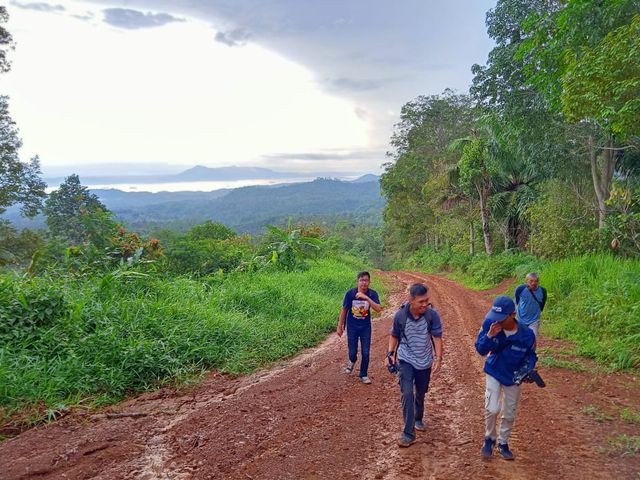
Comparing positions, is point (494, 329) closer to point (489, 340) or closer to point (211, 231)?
point (489, 340)

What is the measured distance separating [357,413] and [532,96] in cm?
1092

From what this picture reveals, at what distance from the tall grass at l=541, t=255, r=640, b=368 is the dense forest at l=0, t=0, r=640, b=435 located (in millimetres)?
39

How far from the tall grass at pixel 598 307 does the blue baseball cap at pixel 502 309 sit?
13.7 feet

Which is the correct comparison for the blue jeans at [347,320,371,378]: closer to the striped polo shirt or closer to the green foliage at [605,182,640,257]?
the striped polo shirt

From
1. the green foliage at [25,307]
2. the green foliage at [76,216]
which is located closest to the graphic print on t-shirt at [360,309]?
the green foliage at [25,307]

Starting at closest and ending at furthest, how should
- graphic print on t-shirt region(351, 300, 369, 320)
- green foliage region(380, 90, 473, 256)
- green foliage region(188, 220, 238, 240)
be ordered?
graphic print on t-shirt region(351, 300, 369, 320)
green foliage region(188, 220, 238, 240)
green foliage region(380, 90, 473, 256)

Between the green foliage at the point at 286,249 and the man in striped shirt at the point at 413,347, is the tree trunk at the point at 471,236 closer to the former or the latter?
the green foliage at the point at 286,249

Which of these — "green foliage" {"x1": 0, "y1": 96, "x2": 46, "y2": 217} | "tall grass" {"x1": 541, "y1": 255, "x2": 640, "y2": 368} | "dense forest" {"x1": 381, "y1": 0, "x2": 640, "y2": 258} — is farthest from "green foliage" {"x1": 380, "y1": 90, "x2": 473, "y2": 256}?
"green foliage" {"x1": 0, "y1": 96, "x2": 46, "y2": 217}

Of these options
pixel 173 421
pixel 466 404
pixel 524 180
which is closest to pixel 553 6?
pixel 524 180

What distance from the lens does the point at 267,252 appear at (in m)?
16.3

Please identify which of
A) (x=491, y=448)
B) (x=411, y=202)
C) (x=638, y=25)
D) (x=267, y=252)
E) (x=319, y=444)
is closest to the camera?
(x=491, y=448)

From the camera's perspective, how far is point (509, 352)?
12.5 feet

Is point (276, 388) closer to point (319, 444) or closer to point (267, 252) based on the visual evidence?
point (319, 444)

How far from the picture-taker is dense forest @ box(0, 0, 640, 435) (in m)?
6.16
